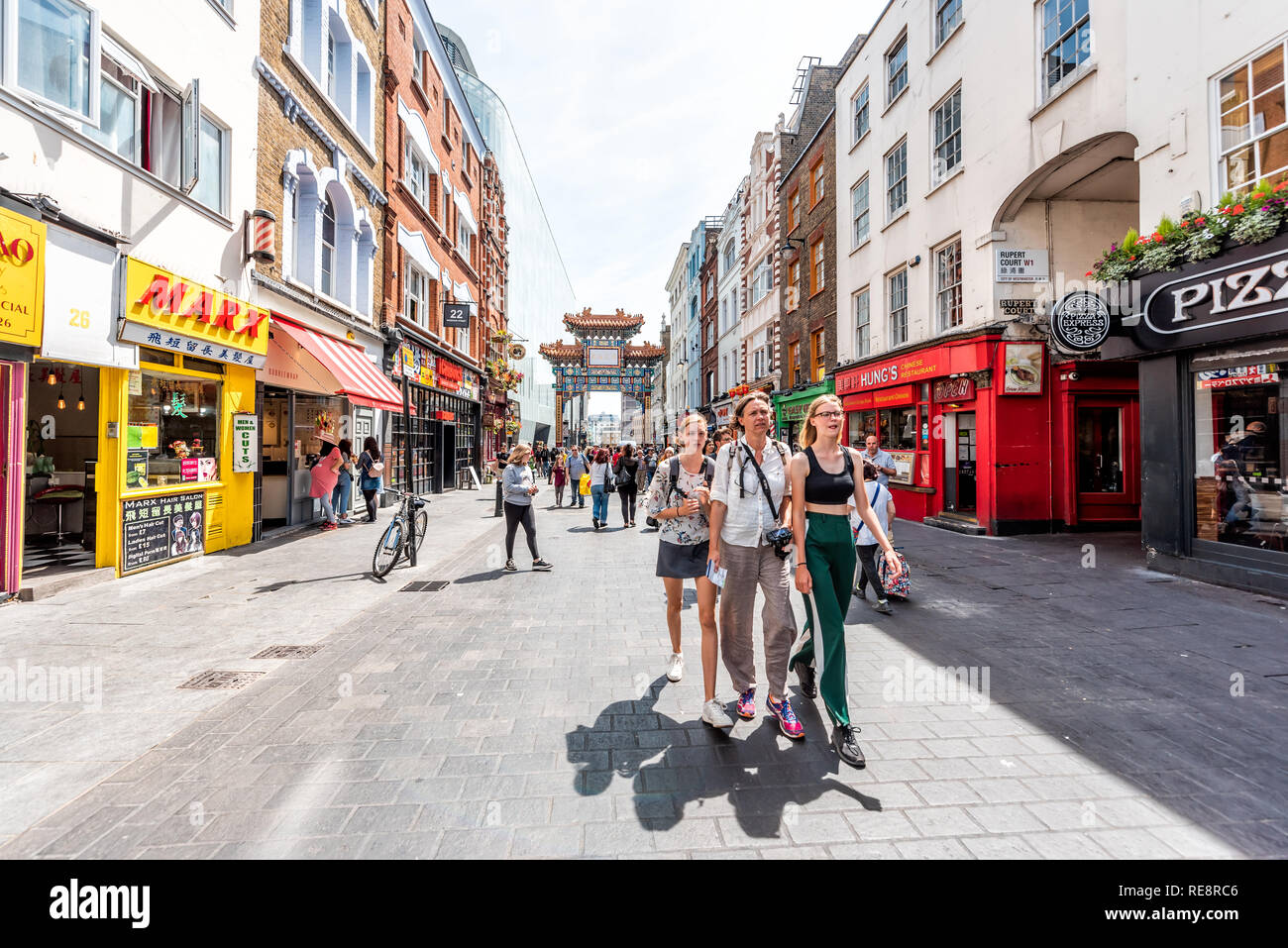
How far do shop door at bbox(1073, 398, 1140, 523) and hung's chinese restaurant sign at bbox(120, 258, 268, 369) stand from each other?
1565cm

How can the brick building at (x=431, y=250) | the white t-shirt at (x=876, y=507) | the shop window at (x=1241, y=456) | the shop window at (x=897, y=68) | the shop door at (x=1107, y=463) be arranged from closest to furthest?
the white t-shirt at (x=876, y=507), the shop window at (x=1241, y=456), the shop door at (x=1107, y=463), the shop window at (x=897, y=68), the brick building at (x=431, y=250)

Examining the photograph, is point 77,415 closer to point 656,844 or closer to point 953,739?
point 656,844

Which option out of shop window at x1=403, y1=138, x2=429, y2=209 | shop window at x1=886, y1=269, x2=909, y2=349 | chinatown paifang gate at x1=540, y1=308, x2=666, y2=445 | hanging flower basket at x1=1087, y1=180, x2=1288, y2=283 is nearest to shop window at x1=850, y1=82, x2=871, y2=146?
shop window at x1=886, y1=269, x2=909, y2=349

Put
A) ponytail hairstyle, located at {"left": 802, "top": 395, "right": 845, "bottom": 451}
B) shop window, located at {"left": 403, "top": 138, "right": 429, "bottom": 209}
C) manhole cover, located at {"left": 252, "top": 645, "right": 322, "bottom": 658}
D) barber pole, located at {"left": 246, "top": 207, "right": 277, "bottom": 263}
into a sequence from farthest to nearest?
shop window, located at {"left": 403, "top": 138, "right": 429, "bottom": 209} < barber pole, located at {"left": 246, "top": 207, "right": 277, "bottom": 263} < manhole cover, located at {"left": 252, "top": 645, "right": 322, "bottom": 658} < ponytail hairstyle, located at {"left": 802, "top": 395, "right": 845, "bottom": 451}

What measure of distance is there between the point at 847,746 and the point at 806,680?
939mm

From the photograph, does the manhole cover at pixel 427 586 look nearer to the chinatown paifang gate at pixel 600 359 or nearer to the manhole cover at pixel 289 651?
the manhole cover at pixel 289 651

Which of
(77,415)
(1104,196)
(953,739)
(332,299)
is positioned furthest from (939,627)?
(332,299)

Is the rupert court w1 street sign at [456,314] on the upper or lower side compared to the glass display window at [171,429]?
upper

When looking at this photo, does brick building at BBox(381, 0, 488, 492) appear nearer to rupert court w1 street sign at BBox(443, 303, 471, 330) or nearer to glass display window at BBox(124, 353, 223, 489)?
rupert court w1 street sign at BBox(443, 303, 471, 330)

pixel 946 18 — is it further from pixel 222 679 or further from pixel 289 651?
pixel 222 679

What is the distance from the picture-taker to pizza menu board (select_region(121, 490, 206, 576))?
25.1 feet

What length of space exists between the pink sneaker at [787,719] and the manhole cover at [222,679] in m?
3.80

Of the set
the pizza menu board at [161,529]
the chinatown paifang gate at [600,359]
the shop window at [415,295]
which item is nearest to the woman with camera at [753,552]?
the pizza menu board at [161,529]

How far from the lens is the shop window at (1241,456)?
283 inches
